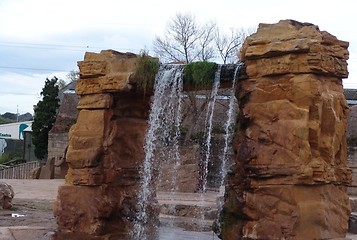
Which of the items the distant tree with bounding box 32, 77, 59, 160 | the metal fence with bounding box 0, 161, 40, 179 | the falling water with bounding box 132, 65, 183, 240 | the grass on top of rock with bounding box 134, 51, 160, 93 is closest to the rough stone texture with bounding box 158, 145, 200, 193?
the falling water with bounding box 132, 65, 183, 240

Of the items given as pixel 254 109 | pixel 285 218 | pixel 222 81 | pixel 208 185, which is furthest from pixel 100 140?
pixel 208 185

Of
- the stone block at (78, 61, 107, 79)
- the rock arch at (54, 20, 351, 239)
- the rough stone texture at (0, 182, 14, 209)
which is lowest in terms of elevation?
the rough stone texture at (0, 182, 14, 209)

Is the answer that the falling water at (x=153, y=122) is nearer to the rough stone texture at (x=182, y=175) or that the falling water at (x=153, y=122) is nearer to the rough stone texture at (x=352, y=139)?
the rough stone texture at (x=182, y=175)

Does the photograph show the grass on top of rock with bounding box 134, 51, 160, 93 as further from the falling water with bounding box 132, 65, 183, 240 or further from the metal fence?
the metal fence

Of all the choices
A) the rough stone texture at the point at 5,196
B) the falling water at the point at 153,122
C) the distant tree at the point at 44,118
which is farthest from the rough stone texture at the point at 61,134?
the falling water at the point at 153,122

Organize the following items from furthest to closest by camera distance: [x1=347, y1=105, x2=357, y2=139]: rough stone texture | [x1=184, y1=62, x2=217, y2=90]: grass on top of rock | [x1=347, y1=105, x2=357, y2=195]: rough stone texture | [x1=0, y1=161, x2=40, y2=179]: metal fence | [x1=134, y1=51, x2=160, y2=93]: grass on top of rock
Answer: [x1=0, y1=161, x2=40, y2=179]: metal fence
[x1=347, y1=105, x2=357, y2=139]: rough stone texture
[x1=347, y1=105, x2=357, y2=195]: rough stone texture
[x1=134, y1=51, x2=160, y2=93]: grass on top of rock
[x1=184, y1=62, x2=217, y2=90]: grass on top of rock

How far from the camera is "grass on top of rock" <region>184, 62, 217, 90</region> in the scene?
8102 millimetres

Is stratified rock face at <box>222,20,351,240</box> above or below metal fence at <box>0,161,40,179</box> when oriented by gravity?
above

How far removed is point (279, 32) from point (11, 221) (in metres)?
5.05

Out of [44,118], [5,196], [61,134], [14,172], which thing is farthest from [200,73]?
[44,118]

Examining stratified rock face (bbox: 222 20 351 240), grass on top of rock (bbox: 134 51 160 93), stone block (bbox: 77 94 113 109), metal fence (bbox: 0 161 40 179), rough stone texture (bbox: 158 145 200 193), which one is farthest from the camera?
metal fence (bbox: 0 161 40 179)

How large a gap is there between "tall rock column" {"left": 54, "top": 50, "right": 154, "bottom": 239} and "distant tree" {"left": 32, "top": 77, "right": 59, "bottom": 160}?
27.0 meters

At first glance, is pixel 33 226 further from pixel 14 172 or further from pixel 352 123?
pixel 14 172

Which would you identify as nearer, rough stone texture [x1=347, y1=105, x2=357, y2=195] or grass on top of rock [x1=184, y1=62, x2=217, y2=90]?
grass on top of rock [x1=184, y1=62, x2=217, y2=90]
